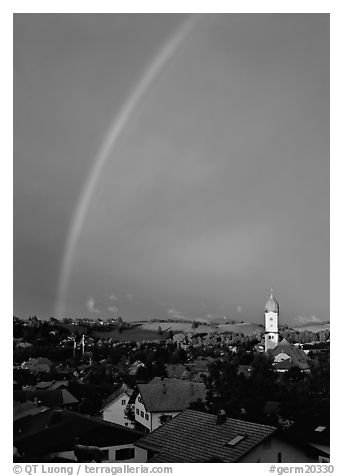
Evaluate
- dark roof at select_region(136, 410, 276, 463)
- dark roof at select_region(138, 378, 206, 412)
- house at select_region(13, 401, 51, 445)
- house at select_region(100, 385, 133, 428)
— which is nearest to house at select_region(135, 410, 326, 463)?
dark roof at select_region(136, 410, 276, 463)

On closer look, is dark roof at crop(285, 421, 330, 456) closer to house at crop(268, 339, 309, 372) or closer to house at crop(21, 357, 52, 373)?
house at crop(268, 339, 309, 372)

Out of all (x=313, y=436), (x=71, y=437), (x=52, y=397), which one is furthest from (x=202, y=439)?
(x=52, y=397)

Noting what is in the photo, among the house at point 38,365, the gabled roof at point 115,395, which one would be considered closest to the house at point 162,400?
the gabled roof at point 115,395

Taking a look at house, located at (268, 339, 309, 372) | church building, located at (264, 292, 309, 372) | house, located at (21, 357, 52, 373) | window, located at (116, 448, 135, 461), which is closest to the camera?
window, located at (116, 448, 135, 461)

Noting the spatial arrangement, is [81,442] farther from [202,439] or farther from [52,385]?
[52,385]

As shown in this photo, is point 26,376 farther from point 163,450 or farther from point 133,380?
point 163,450

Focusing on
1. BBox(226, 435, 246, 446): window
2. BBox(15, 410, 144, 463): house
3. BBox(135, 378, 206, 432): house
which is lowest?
BBox(135, 378, 206, 432): house
